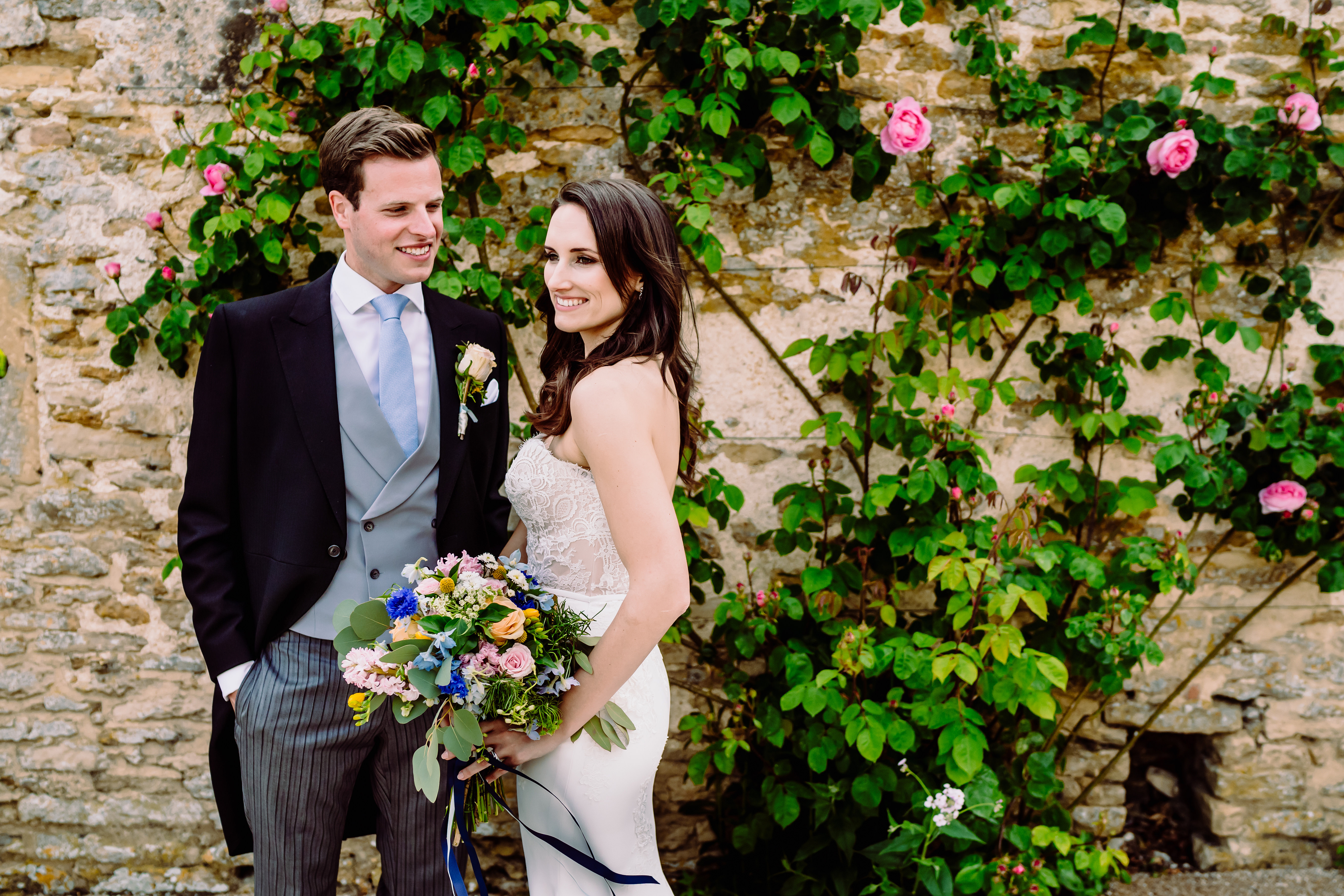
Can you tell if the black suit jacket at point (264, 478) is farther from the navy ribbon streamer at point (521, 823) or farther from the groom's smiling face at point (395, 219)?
the navy ribbon streamer at point (521, 823)

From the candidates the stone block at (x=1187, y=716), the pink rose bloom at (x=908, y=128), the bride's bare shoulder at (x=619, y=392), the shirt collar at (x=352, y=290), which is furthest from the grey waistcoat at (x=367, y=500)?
the stone block at (x=1187, y=716)

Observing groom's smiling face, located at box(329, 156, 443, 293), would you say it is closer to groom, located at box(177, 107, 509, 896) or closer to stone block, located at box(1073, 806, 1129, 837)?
groom, located at box(177, 107, 509, 896)

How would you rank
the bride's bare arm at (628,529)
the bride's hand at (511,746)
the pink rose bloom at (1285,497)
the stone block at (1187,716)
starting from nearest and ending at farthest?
1. the bride's bare arm at (628,529)
2. the bride's hand at (511,746)
3. the pink rose bloom at (1285,497)
4. the stone block at (1187,716)

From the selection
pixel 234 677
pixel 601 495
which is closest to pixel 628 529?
pixel 601 495

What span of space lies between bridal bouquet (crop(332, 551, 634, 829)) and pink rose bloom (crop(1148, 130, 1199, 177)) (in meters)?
2.41

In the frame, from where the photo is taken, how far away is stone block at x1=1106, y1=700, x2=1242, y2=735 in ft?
10.3

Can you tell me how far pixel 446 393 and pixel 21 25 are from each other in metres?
2.11

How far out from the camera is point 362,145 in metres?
1.90

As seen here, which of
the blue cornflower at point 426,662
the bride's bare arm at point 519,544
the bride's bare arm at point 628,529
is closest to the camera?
the blue cornflower at point 426,662

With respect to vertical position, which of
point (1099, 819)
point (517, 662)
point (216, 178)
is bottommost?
point (1099, 819)

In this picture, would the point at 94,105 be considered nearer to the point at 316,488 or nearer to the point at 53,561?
the point at 53,561

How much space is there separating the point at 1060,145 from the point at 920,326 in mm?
713

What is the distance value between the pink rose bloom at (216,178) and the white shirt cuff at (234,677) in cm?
153

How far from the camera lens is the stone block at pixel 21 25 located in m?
2.77
